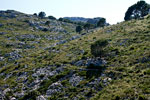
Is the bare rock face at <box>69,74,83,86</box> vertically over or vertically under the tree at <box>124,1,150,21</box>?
under

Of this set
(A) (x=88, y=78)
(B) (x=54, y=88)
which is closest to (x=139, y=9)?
(A) (x=88, y=78)

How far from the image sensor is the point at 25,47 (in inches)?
3258

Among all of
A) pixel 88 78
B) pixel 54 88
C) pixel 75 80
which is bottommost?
pixel 54 88

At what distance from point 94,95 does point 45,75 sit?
58.9ft

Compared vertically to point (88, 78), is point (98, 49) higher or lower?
higher

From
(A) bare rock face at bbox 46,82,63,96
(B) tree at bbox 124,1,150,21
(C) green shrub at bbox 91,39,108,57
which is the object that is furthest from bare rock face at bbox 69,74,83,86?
(B) tree at bbox 124,1,150,21

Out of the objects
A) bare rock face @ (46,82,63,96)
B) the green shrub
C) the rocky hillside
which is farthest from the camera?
the green shrub

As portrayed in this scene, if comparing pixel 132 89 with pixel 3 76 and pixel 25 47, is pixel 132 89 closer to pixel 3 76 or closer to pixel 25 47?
pixel 3 76

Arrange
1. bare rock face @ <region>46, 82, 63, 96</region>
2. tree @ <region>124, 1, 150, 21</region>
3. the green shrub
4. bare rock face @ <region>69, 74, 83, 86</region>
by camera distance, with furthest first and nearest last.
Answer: tree @ <region>124, 1, 150, 21</region>, the green shrub, bare rock face @ <region>69, 74, 83, 86</region>, bare rock face @ <region>46, 82, 63, 96</region>

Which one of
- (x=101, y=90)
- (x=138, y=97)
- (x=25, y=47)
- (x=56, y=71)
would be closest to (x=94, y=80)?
(x=101, y=90)

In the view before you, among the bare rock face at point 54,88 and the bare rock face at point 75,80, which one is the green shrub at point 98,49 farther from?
the bare rock face at point 54,88

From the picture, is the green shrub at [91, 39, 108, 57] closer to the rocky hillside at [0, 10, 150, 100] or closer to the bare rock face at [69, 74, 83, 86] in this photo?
the rocky hillside at [0, 10, 150, 100]

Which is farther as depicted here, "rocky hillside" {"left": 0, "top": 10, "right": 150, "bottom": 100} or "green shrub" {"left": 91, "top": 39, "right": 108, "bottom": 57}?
"green shrub" {"left": 91, "top": 39, "right": 108, "bottom": 57}

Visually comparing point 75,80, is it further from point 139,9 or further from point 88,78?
point 139,9
